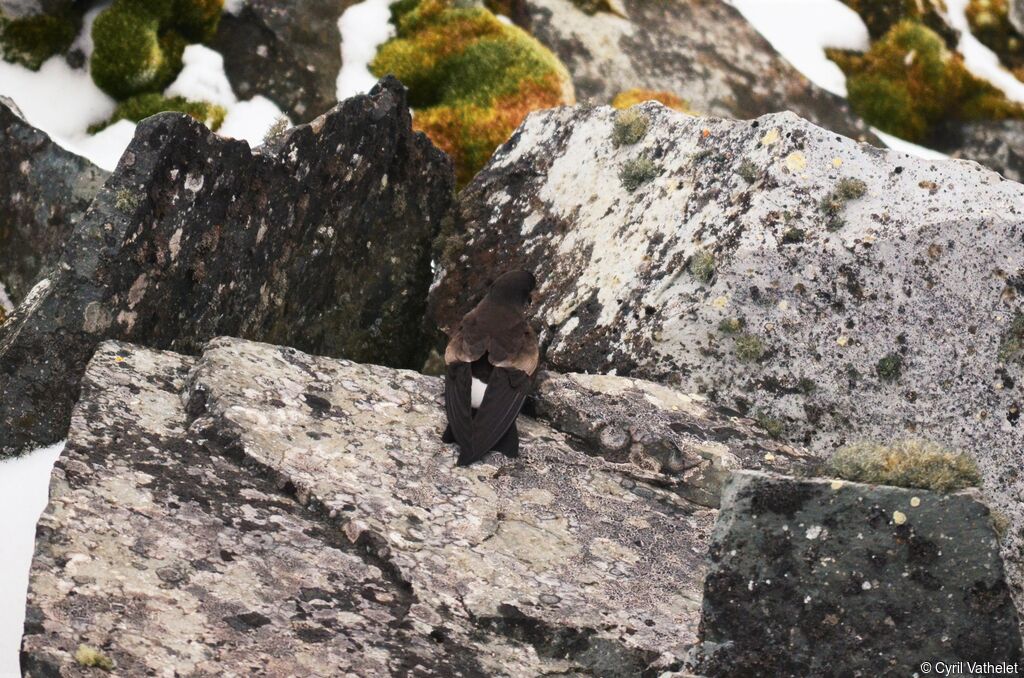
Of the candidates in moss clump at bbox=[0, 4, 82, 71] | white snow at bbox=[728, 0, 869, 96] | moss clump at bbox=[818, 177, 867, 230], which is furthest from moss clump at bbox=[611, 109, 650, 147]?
white snow at bbox=[728, 0, 869, 96]

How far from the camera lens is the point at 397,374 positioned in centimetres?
1088

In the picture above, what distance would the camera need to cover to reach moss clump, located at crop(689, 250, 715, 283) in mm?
11414

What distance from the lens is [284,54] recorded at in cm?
1888

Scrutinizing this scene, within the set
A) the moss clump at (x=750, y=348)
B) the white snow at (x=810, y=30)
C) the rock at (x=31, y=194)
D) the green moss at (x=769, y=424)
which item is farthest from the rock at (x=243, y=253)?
the white snow at (x=810, y=30)

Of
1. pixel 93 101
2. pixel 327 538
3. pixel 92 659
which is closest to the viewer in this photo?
pixel 92 659

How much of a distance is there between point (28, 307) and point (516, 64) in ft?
31.7

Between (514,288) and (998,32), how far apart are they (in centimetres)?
1794

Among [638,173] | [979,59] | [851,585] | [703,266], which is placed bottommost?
[851,585]

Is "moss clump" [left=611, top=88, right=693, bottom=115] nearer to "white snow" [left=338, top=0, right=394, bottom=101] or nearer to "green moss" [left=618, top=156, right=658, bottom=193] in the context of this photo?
"white snow" [left=338, top=0, right=394, bottom=101]

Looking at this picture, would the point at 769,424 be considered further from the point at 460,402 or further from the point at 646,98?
the point at 646,98

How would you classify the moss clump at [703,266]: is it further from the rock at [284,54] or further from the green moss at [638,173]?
the rock at [284,54]

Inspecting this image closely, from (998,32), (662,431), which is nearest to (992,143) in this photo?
(998,32)

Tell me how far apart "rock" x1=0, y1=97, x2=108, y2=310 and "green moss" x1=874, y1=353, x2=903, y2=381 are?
9147 millimetres

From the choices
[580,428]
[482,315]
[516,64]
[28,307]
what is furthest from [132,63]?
[580,428]
